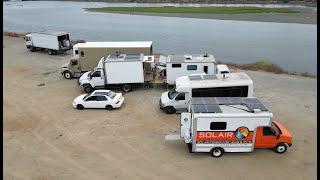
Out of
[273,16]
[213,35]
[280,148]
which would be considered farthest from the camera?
[273,16]

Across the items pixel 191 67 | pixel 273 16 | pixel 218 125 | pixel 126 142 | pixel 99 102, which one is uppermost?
pixel 191 67

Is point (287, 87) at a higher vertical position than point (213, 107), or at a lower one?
lower

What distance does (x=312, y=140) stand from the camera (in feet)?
61.7

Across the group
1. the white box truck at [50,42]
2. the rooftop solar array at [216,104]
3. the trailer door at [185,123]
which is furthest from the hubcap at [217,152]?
the white box truck at [50,42]

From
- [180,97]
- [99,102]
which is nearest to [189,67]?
[180,97]

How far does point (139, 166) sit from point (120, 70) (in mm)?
10981

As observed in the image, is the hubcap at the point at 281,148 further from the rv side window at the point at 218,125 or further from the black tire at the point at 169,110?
the black tire at the point at 169,110

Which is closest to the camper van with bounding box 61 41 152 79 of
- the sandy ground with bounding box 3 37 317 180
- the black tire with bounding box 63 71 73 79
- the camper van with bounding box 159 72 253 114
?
the black tire with bounding box 63 71 73 79

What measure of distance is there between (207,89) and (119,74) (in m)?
7.31

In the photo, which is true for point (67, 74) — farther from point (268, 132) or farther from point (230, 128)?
point (268, 132)

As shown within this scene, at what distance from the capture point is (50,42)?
4081cm

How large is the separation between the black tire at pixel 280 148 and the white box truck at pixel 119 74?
11.5 m

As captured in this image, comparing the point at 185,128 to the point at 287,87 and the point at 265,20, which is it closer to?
the point at 287,87

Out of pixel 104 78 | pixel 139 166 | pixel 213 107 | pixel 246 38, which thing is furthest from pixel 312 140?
pixel 246 38
